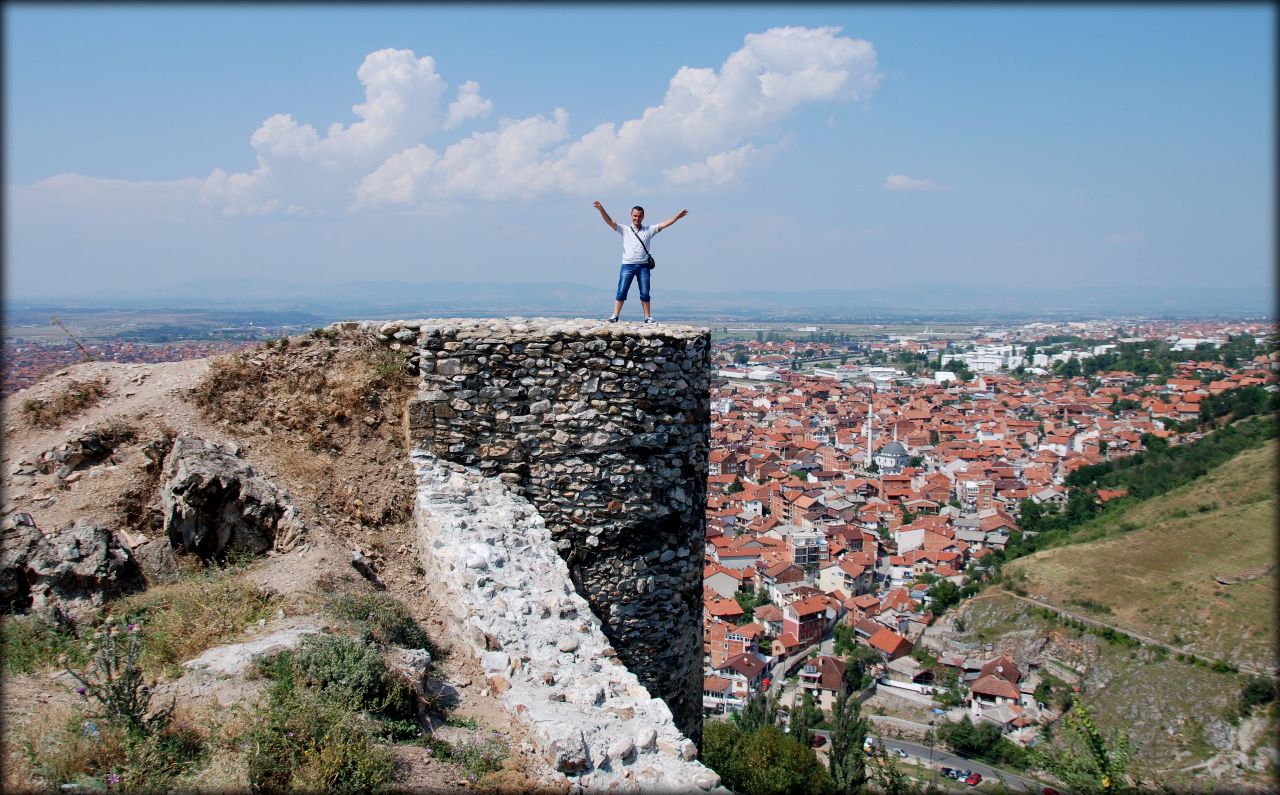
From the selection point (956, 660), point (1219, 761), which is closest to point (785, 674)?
point (956, 660)

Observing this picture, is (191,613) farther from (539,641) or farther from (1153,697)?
(1153,697)

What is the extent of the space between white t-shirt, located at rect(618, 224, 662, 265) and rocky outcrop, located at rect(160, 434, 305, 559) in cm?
397

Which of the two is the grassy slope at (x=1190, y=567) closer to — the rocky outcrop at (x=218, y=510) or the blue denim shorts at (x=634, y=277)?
the blue denim shorts at (x=634, y=277)

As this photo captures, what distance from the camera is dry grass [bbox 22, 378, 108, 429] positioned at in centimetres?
742

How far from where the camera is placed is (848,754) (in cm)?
1878

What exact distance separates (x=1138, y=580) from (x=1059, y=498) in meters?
22.5

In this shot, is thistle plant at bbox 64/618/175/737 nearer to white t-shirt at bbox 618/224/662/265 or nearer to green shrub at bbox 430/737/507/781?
green shrub at bbox 430/737/507/781

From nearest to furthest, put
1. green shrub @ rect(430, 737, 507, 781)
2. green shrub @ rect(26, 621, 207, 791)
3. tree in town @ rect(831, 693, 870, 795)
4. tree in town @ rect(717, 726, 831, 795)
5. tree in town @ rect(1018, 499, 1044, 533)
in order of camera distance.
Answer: green shrub @ rect(26, 621, 207, 791)
green shrub @ rect(430, 737, 507, 781)
tree in town @ rect(717, 726, 831, 795)
tree in town @ rect(831, 693, 870, 795)
tree in town @ rect(1018, 499, 1044, 533)

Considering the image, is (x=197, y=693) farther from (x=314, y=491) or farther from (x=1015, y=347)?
(x=1015, y=347)

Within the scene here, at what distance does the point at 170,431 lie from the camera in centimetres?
725

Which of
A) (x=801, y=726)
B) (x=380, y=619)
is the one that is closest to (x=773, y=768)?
(x=801, y=726)

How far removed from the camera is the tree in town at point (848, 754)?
15.9 m

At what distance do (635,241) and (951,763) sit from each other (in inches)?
1232

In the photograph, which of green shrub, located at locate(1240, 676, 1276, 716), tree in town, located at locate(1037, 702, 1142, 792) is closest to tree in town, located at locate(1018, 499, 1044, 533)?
green shrub, located at locate(1240, 676, 1276, 716)
